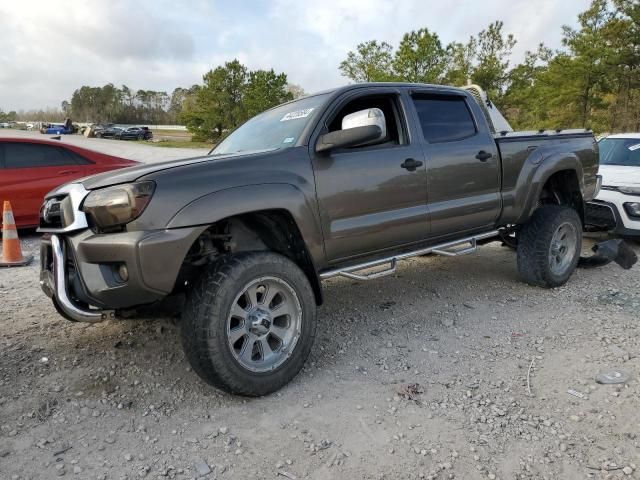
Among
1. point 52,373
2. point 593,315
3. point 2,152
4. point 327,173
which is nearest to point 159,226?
point 327,173

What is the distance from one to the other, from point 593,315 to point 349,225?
2408 mm

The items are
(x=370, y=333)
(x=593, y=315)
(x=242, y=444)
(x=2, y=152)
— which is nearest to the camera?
(x=242, y=444)

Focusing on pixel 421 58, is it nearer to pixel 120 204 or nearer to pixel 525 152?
pixel 525 152

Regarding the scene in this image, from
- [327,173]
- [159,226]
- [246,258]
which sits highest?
[327,173]

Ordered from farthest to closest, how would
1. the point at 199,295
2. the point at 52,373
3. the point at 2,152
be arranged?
the point at 2,152 < the point at 52,373 < the point at 199,295

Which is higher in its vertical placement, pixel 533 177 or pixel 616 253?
pixel 533 177

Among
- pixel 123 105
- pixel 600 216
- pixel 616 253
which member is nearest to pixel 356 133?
pixel 616 253

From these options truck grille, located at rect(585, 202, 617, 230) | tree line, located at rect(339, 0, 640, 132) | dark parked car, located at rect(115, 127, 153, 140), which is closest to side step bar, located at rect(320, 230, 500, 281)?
truck grille, located at rect(585, 202, 617, 230)

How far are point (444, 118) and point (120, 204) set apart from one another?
2.73 meters

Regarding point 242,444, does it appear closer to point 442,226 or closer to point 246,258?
point 246,258

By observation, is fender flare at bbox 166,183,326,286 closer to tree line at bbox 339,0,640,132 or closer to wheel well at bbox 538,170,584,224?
wheel well at bbox 538,170,584,224

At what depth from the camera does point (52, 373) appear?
9.96 feet

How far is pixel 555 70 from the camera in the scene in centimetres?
2153

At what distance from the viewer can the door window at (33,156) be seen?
6824 millimetres
